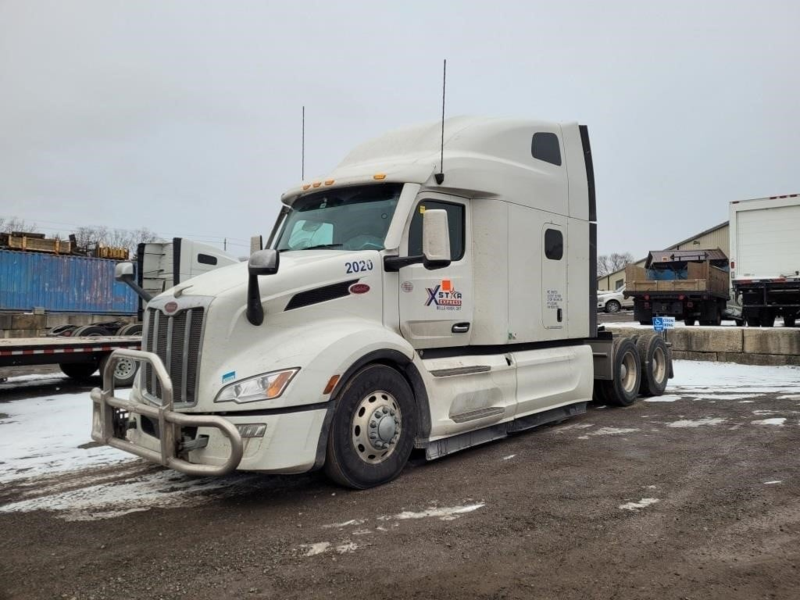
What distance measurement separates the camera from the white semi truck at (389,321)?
4.21 metres

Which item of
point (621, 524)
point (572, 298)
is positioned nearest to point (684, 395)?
point (572, 298)

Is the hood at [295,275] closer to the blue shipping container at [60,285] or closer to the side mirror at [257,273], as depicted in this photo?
the side mirror at [257,273]

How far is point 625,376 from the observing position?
905 centimetres

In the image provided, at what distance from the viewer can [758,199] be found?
657 inches

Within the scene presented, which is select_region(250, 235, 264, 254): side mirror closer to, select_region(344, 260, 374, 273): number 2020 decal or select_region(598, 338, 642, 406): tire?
Answer: select_region(344, 260, 374, 273): number 2020 decal

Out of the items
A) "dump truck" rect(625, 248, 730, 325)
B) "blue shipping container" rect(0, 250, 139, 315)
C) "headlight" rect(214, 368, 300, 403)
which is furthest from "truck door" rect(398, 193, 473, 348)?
"blue shipping container" rect(0, 250, 139, 315)

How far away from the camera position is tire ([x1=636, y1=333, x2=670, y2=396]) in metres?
9.35

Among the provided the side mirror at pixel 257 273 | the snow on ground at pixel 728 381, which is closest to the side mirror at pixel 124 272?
the side mirror at pixel 257 273

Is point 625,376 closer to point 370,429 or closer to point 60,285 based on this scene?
point 370,429

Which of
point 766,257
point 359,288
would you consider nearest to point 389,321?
Result: point 359,288

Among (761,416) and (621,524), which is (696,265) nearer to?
(761,416)

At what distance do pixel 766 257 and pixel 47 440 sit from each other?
17.3 m

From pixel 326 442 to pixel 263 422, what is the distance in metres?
0.53

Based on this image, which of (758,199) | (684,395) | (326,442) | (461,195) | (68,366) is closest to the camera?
(326,442)
